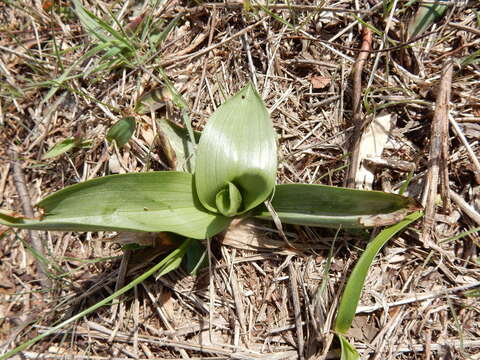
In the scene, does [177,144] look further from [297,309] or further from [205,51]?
[297,309]

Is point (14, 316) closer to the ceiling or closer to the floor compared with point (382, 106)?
closer to the floor

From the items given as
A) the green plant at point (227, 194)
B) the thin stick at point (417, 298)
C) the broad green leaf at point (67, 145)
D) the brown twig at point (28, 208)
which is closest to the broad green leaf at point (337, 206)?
the green plant at point (227, 194)

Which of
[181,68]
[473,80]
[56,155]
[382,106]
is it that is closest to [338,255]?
[382,106]

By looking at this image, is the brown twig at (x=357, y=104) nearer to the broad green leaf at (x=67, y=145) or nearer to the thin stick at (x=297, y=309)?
the thin stick at (x=297, y=309)

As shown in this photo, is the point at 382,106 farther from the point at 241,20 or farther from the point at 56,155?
the point at 56,155

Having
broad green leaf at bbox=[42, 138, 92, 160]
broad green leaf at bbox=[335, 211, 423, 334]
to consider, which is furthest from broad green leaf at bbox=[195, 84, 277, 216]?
broad green leaf at bbox=[42, 138, 92, 160]

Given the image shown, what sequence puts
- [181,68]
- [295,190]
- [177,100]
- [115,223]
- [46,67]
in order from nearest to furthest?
[115,223] → [295,190] → [177,100] → [181,68] → [46,67]

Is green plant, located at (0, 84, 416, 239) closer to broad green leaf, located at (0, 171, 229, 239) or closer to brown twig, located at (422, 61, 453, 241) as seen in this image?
broad green leaf, located at (0, 171, 229, 239)
